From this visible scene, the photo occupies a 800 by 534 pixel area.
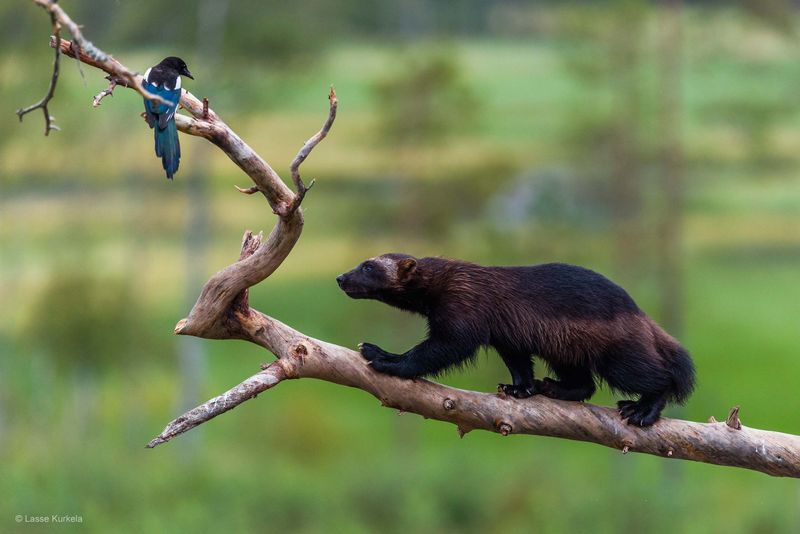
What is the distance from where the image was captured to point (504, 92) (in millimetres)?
13352

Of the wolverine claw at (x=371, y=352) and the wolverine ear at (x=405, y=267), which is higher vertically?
the wolverine ear at (x=405, y=267)

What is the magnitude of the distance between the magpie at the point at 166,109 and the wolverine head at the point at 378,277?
1.02 metres

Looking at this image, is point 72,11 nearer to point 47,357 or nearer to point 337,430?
point 47,357

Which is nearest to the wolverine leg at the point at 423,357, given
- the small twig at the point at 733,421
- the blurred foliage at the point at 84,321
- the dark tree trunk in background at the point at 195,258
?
the small twig at the point at 733,421

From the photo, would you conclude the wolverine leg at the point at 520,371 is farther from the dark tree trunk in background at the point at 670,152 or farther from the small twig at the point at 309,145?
the dark tree trunk in background at the point at 670,152

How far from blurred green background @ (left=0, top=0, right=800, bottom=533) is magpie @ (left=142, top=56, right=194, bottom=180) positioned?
8.14 meters

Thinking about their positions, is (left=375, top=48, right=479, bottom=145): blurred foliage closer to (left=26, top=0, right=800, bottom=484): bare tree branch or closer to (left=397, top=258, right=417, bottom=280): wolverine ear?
(left=397, top=258, right=417, bottom=280): wolverine ear

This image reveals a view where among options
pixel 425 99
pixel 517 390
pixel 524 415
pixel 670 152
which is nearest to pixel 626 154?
pixel 670 152

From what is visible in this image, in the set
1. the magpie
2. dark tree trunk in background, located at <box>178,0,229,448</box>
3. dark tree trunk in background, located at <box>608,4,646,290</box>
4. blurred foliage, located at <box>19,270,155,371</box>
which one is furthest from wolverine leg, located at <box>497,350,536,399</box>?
blurred foliage, located at <box>19,270,155,371</box>

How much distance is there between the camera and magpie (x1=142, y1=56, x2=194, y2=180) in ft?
11.1

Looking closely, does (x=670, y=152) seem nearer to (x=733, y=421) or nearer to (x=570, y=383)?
(x=570, y=383)

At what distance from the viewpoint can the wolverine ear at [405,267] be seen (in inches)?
169

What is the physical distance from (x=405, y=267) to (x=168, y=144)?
1.23m

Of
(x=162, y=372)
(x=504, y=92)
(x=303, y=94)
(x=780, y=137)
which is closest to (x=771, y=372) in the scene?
(x=780, y=137)
